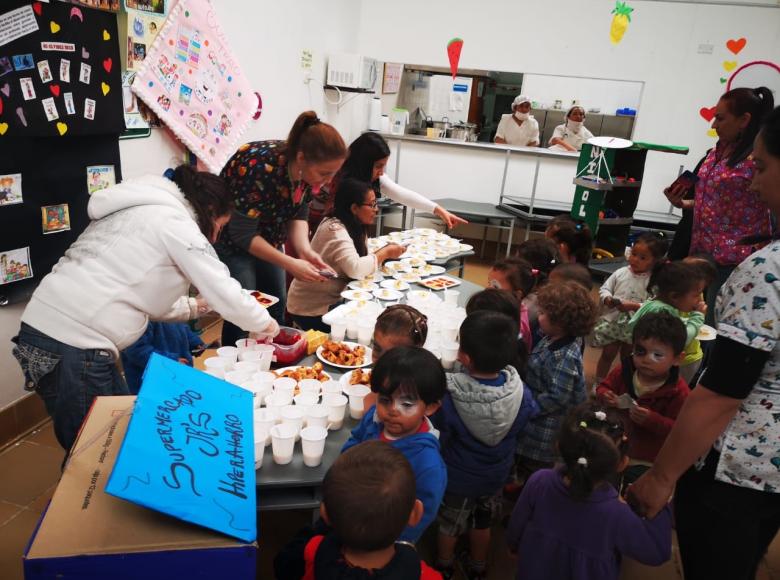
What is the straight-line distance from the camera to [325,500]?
112 cm

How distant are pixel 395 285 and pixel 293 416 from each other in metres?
1.52

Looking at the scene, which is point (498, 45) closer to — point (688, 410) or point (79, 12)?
point (79, 12)

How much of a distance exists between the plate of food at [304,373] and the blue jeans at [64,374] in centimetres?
57

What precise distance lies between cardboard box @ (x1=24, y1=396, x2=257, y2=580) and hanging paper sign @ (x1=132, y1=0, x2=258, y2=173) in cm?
269

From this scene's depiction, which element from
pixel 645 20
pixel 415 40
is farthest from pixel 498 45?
pixel 645 20

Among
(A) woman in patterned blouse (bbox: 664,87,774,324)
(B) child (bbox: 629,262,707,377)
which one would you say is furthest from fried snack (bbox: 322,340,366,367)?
(A) woman in patterned blouse (bbox: 664,87,774,324)

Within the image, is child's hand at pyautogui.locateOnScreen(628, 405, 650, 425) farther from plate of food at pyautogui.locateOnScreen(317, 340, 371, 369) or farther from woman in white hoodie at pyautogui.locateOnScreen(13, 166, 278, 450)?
woman in white hoodie at pyautogui.locateOnScreen(13, 166, 278, 450)

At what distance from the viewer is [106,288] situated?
65.8 inches

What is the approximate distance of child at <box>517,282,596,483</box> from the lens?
2.18m

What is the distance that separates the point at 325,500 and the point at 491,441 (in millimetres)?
909

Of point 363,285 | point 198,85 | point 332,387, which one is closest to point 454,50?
point 198,85

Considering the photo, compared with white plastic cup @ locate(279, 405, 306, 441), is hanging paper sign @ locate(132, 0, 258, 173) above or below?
above

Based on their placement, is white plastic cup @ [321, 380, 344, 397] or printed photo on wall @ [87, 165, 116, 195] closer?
white plastic cup @ [321, 380, 344, 397]

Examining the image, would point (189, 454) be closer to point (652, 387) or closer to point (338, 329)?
point (338, 329)
